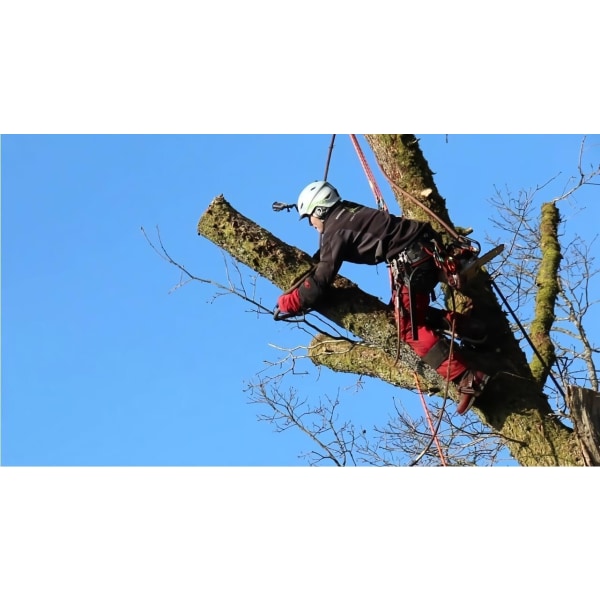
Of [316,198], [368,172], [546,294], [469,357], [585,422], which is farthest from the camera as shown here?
[546,294]

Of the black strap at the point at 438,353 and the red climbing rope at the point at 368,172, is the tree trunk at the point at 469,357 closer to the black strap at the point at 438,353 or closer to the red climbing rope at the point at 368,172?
the black strap at the point at 438,353

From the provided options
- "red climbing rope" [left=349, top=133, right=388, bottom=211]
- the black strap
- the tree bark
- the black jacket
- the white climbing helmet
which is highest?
"red climbing rope" [left=349, top=133, right=388, bottom=211]

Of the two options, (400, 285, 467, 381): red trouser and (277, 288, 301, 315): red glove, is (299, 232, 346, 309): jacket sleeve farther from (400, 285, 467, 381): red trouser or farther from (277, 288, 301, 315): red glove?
(400, 285, 467, 381): red trouser

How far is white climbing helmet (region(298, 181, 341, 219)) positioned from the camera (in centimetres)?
488

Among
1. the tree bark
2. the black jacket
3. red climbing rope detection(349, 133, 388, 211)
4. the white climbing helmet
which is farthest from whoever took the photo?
red climbing rope detection(349, 133, 388, 211)

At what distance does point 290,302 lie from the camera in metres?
4.63

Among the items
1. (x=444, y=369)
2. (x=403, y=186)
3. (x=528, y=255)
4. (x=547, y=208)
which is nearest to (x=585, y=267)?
(x=528, y=255)

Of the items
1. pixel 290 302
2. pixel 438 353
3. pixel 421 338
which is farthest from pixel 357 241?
pixel 438 353

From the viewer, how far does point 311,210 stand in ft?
16.1

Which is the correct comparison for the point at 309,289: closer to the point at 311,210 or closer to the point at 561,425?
the point at 311,210

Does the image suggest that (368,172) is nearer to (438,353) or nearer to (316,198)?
(316,198)

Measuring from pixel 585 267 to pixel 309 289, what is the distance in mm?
4586

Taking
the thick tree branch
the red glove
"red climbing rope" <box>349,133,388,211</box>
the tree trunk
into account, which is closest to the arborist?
the red glove

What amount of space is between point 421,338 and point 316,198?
105cm
